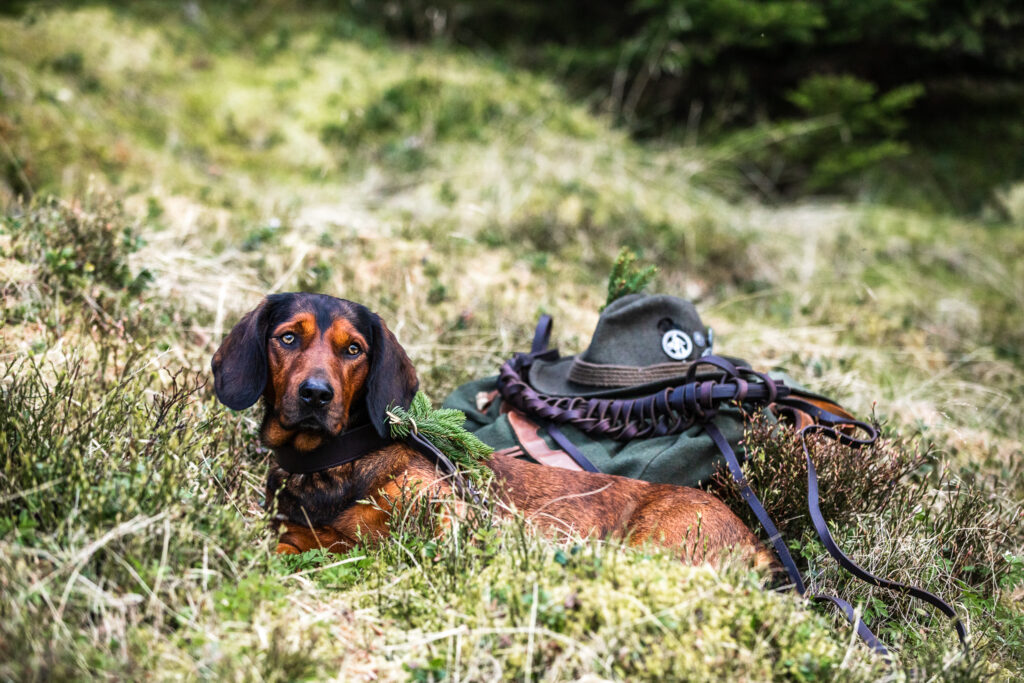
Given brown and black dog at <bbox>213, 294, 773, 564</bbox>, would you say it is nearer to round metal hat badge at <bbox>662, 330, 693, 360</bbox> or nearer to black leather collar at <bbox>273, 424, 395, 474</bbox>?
black leather collar at <bbox>273, 424, 395, 474</bbox>

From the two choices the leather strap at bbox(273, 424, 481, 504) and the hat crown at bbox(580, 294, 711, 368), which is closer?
the leather strap at bbox(273, 424, 481, 504)

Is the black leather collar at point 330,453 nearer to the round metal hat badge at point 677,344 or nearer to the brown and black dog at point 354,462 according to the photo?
the brown and black dog at point 354,462

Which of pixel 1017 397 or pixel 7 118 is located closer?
pixel 1017 397

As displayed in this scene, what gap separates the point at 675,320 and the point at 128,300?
3.34 metres

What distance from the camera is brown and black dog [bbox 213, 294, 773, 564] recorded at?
3.18 m

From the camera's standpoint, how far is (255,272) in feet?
18.6

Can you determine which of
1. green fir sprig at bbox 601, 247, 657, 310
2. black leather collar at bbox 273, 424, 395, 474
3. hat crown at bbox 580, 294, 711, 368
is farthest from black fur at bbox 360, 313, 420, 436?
green fir sprig at bbox 601, 247, 657, 310

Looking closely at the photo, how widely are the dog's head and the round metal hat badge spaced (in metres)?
1.63

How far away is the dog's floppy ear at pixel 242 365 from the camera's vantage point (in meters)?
3.18

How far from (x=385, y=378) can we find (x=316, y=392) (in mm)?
349

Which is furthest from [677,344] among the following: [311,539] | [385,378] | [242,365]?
[242,365]

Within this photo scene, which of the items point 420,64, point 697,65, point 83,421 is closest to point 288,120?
point 420,64

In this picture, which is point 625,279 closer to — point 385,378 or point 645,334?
point 645,334

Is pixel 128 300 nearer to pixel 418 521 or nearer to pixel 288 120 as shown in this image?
pixel 418 521
